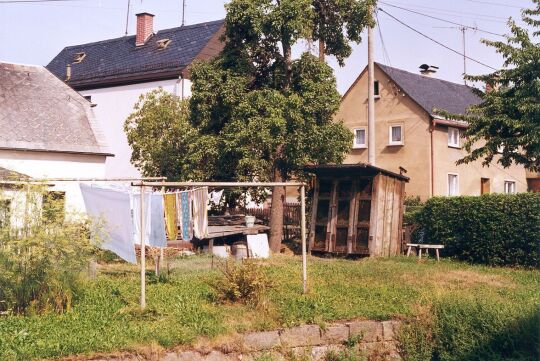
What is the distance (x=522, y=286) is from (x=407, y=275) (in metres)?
2.36

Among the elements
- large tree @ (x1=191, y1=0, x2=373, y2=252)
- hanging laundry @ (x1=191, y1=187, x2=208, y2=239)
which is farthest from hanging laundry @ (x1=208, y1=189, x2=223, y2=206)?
hanging laundry @ (x1=191, y1=187, x2=208, y2=239)

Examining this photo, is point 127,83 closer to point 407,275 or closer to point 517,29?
point 517,29

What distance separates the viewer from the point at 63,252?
10.6 meters

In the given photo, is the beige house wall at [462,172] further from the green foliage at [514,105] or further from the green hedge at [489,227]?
the green hedge at [489,227]

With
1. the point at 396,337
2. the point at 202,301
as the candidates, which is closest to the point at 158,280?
the point at 202,301

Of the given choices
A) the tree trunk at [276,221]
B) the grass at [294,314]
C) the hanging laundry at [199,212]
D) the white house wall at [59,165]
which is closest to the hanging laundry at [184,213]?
the hanging laundry at [199,212]

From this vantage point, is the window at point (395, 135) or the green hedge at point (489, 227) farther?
the window at point (395, 135)

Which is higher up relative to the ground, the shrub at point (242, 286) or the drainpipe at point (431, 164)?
the drainpipe at point (431, 164)

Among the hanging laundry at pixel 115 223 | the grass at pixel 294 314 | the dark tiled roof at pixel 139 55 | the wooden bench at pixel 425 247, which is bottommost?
the grass at pixel 294 314

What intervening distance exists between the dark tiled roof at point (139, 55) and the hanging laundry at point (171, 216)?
19452mm

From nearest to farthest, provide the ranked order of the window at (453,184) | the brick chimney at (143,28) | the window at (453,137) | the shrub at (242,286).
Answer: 1. the shrub at (242,286)
2. the window at (453,137)
3. the window at (453,184)
4. the brick chimney at (143,28)

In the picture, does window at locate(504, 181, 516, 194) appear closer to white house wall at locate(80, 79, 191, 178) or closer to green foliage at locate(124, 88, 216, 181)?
white house wall at locate(80, 79, 191, 178)

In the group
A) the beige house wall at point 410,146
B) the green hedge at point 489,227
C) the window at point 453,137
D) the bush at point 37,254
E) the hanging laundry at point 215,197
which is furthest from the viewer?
the window at point 453,137

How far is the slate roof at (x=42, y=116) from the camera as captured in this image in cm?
2300
